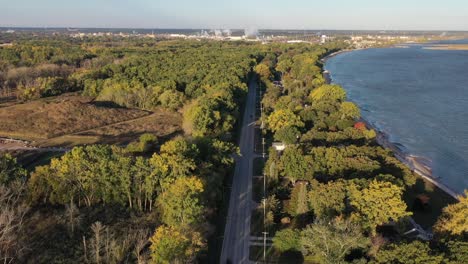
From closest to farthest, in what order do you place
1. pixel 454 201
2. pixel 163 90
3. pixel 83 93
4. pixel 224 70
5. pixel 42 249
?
1. pixel 42 249
2. pixel 454 201
3. pixel 163 90
4. pixel 83 93
5. pixel 224 70

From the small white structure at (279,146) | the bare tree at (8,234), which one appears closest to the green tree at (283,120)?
the small white structure at (279,146)

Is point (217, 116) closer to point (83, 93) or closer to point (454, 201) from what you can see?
point (454, 201)

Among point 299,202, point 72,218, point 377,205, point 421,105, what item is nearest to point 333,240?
point 377,205

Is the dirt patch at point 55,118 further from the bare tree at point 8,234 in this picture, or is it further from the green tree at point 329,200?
the green tree at point 329,200

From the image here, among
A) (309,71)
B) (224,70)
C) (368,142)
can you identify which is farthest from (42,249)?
(309,71)

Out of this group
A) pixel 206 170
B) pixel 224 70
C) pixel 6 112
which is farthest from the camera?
pixel 224 70

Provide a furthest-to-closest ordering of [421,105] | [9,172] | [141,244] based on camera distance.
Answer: [421,105]
[9,172]
[141,244]

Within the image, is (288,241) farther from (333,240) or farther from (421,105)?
(421,105)
